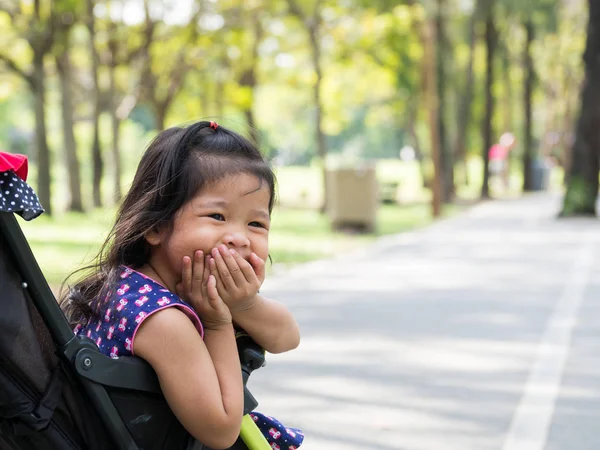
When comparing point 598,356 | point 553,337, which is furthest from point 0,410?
point 553,337

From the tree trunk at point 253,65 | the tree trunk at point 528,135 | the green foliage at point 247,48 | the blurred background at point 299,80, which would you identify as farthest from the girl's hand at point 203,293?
the tree trunk at point 528,135

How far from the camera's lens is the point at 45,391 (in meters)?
2.11

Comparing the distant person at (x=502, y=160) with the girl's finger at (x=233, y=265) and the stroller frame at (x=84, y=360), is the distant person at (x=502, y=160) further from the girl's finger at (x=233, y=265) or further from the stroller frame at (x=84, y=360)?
the stroller frame at (x=84, y=360)

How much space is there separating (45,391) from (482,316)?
7.19 meters

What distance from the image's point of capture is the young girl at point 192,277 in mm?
2289

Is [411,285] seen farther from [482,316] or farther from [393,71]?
[393,71]

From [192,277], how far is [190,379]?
24 centimetres

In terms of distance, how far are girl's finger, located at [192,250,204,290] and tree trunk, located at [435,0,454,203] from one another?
23.7 metres

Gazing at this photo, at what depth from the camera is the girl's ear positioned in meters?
2.49

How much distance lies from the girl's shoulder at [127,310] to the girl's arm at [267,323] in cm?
21

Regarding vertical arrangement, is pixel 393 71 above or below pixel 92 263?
below

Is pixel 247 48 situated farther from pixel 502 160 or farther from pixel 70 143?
pixel 502 160

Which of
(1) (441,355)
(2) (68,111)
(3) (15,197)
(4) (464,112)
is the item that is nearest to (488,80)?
(4) (464,112)

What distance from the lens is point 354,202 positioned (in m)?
18.6
